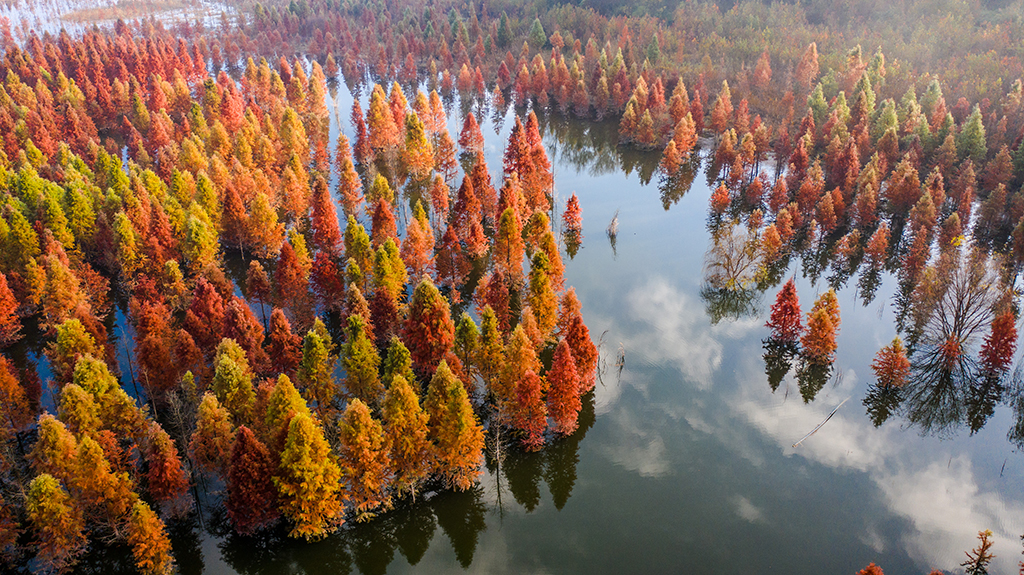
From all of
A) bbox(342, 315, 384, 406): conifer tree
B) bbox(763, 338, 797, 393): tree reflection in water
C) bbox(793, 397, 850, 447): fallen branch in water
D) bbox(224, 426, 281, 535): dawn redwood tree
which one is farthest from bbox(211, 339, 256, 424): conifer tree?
bbox(763, 338, 797, 393): tree reflection in water

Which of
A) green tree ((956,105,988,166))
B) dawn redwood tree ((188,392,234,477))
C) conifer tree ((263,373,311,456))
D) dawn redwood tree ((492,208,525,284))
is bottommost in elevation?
dawn redwood tree ((188,392,234,477))

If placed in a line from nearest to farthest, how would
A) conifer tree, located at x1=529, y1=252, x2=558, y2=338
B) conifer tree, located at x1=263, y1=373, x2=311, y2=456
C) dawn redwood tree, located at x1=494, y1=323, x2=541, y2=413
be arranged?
1. conifer tree, located at x1=263, y1=373, x2=311, y2=456
2. dawn redwood tree, located at x1=494, y1=323, x2=541, y2=413
3. conifer tree, located at x1=529, y1=252, x2=558, y2=338

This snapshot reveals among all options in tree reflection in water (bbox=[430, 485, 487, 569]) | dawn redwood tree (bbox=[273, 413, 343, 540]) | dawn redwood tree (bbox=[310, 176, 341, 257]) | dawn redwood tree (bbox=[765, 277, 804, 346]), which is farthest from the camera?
dawn redwood tree (bbox=[310, 176, 341, 257])

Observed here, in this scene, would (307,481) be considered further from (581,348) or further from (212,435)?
(581,348)

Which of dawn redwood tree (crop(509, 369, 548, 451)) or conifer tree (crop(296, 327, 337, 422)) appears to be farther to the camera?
dawn redwood tree (crop(509, 369, 548, 451))

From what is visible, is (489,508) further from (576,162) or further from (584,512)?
(576,162)

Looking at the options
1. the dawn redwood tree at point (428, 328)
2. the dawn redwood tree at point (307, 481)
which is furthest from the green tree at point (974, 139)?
the dawn redwood tree at point (307, 481)

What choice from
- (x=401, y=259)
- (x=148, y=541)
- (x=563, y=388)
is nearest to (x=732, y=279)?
(x=563, y=388)

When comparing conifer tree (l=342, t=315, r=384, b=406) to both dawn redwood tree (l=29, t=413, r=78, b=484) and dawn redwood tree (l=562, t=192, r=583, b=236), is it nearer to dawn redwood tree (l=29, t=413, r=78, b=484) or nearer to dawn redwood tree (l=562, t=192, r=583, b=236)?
dawn redwood tree (l=29, t=413, r=78, b=484)
